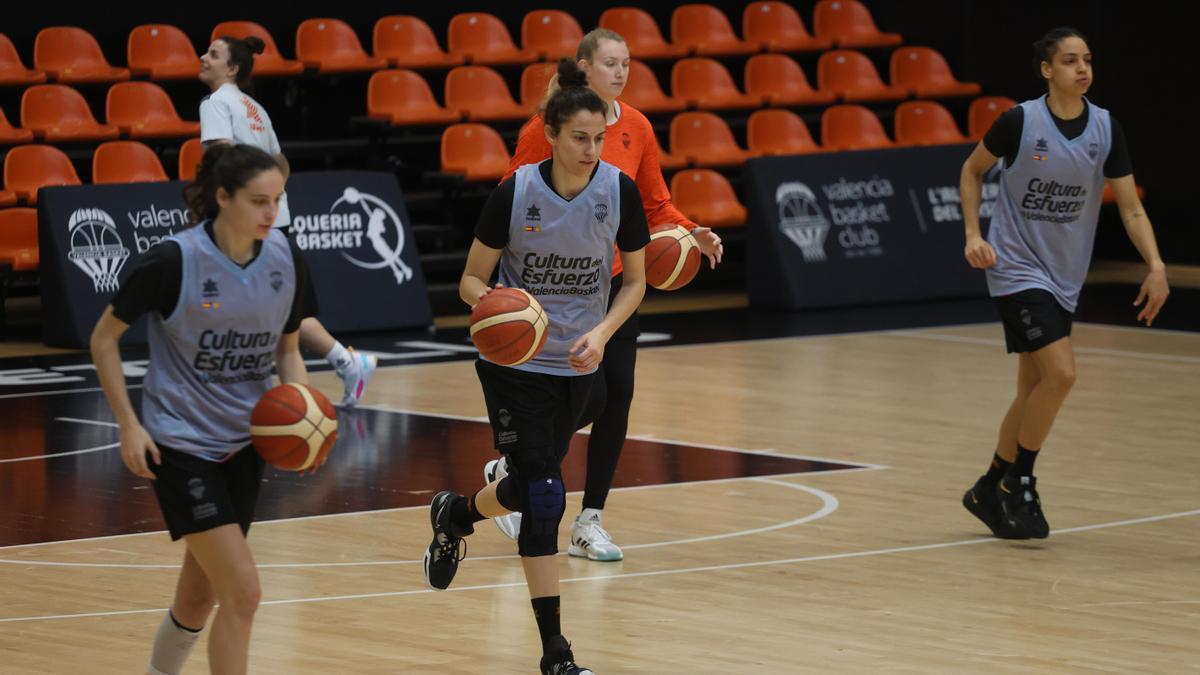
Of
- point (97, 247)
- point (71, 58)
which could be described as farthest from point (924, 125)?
point (97, 247)

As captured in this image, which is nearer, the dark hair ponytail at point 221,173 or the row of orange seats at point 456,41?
the dark hair ponytail at point 221,173

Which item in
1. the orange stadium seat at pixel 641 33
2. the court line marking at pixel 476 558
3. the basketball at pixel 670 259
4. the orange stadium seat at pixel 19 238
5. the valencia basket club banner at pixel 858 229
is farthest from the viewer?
the orange stadium seat at pixel 641 33

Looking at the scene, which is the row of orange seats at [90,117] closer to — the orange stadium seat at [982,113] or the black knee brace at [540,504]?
the orange stadium seat at [982,113]

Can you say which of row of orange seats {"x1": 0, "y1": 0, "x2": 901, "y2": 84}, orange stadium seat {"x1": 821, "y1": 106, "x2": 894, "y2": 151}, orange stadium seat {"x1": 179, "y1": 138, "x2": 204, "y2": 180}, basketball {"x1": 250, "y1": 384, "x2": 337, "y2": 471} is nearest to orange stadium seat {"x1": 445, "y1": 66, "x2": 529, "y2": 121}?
row of orange seats {"x1": 0, "y1": 0, "x2": 901, "y2": 84}

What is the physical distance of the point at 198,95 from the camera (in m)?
16.7

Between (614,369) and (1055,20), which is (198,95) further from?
(614,369)

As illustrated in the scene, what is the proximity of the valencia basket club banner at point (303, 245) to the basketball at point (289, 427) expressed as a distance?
833 cm

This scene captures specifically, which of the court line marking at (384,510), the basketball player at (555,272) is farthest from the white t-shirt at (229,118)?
the basketball player at (555,272)

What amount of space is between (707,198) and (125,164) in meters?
4.71

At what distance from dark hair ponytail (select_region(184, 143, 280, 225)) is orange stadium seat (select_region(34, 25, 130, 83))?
1069cm

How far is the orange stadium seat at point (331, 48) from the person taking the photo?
1638cm

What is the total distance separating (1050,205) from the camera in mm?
8078

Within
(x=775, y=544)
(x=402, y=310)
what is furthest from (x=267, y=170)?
(x=402, y=310)

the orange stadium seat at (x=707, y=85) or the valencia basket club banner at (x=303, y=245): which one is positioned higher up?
the orange stadium seat at (x=707, y=85)
